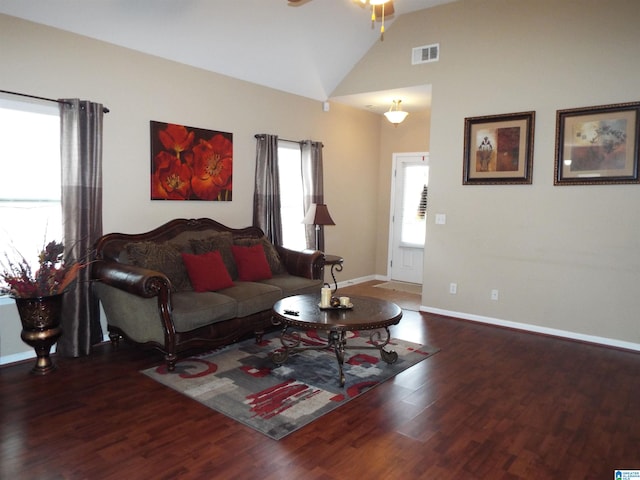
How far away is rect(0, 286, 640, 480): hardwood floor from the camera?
229 cm

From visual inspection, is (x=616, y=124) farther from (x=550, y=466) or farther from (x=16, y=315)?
(x=16, y=315)

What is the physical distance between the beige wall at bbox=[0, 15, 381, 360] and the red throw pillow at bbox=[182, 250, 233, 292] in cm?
69

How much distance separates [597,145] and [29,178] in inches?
202

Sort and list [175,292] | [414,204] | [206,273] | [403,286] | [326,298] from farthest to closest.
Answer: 1. [414,204]
2. [403,286]
3. [206,273]
4. [175,292]
5. [326,298]

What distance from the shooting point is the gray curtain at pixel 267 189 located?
5.36 metres

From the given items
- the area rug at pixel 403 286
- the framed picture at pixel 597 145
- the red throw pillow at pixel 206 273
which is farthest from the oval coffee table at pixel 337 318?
the area rug at pixel 403 286

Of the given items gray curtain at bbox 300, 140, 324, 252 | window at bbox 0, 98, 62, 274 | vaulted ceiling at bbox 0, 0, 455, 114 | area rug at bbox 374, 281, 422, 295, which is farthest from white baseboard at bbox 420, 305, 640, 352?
window at bbox 0, 98, 62, 274

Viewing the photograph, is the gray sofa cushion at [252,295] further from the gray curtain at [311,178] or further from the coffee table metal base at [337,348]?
the gray curtain at [311,178]

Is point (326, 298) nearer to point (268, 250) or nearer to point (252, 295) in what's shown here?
point (252, 295)

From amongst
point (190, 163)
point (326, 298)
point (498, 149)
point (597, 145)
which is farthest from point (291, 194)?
point (597, 145)

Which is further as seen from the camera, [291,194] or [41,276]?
[291,194]

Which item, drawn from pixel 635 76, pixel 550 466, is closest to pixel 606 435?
pixel 550 466

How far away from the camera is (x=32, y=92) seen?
3604mm

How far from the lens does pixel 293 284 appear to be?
4.56m
